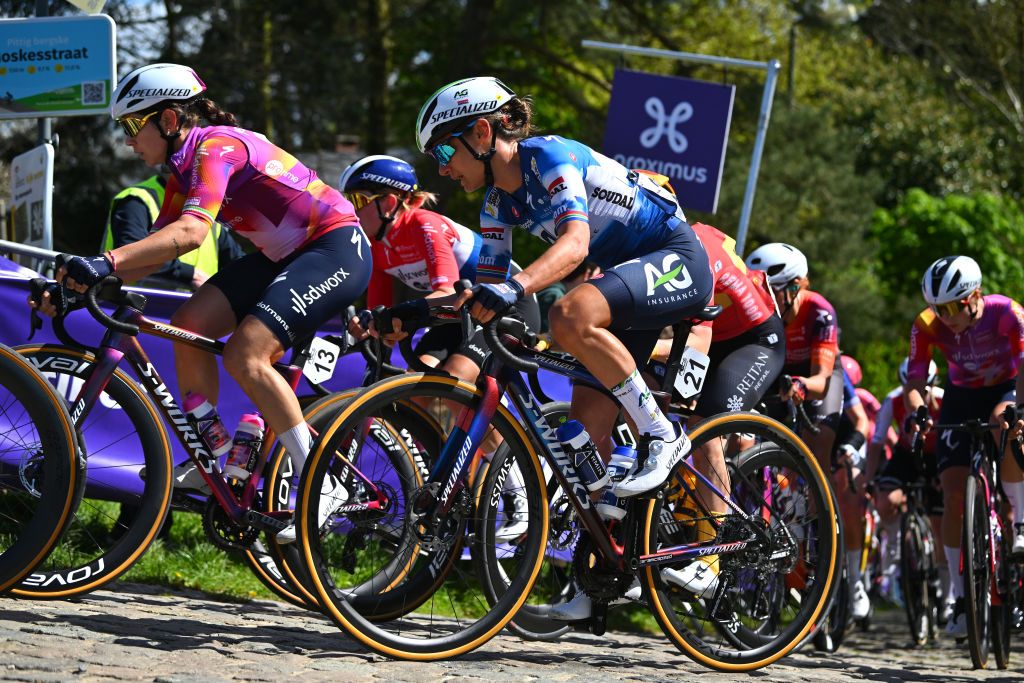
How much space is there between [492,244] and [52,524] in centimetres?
192

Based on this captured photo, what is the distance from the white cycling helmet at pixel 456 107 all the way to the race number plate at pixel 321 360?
1981 millimetres

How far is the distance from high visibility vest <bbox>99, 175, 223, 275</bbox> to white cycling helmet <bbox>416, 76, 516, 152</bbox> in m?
2.71

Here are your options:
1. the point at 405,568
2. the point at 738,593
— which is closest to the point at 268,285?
the point at 405,568

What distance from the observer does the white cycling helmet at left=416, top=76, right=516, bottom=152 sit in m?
4.85

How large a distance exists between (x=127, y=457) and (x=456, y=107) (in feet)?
6.09

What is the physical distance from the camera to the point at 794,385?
24.2ft

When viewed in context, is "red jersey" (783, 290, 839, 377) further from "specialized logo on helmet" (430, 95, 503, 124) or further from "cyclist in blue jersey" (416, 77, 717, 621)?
"specialized logo on helmet" (430, 95, 503, 124)

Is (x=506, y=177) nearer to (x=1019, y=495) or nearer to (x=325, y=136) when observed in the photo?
(x=1019, y=495)

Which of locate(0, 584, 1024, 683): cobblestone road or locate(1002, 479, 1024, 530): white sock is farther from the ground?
locate(1002, 479, 1024, 530): white sock

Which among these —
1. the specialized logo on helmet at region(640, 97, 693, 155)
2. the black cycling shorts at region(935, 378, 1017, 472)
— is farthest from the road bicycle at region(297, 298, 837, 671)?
the specialized logo on helmet at region(640, 97, 693, 155)

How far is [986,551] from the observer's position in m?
6.92

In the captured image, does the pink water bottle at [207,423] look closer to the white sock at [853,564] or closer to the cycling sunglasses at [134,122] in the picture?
the cycling sunglasses at [134,122]

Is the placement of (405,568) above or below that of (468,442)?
below

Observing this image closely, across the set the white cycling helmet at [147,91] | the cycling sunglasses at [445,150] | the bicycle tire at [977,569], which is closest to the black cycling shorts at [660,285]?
the cycling sunglasses at [445,150]
